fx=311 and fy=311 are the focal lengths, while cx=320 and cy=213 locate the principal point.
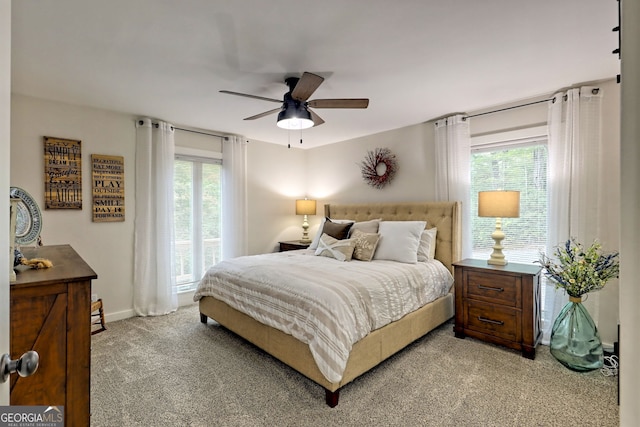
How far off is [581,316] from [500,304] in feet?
1.84

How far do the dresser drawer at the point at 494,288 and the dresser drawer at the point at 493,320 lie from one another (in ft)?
0.20

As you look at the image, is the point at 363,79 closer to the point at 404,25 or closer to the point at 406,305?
the point at 404,25

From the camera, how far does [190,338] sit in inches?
122

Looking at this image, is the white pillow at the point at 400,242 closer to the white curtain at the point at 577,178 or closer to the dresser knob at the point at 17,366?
the white curtain at the point at 577,178

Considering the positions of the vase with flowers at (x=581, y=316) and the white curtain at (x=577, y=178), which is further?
the white curtain at (x=577, y=178)

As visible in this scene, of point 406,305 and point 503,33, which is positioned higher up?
point 503,33

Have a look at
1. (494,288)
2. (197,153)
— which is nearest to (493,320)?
(494,288)

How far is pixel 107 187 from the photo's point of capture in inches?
139

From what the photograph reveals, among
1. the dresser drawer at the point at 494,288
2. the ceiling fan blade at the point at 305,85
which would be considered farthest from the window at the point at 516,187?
the ceiling fan blade at the point at 305,85

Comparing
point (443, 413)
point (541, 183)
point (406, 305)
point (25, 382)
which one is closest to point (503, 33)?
point (541, 183)

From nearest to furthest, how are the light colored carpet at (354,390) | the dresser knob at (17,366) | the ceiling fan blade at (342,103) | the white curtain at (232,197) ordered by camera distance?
the dresser knob at (17,366), the light colored carpet at (354,390), the ceiling fan blade at (342,103), the white curtain at (232,197)

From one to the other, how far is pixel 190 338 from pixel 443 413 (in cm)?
236

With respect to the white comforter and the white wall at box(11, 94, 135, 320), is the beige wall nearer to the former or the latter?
the white wall at box(11, 94, 135, 320)

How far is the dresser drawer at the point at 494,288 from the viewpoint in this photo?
274cm
